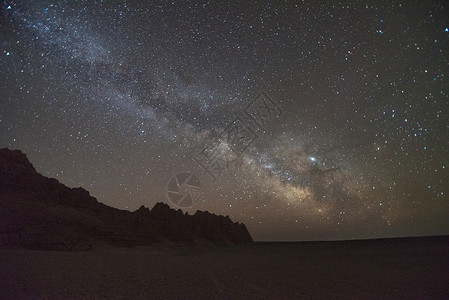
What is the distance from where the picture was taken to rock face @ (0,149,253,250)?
36.5 meters

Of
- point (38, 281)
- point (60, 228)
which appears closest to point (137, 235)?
point (60, 228)

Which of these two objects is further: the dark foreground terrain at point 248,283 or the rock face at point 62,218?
the rock face at point 62,218

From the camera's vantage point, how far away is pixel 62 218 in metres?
45.2

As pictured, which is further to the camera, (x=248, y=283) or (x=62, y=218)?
(x=62, y=218)

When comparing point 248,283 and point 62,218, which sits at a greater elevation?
point 248,283

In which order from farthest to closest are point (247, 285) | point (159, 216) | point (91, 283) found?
point (159, 216) → point (91, 283) → point (247, 285)

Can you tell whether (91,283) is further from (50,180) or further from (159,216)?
(159,216)

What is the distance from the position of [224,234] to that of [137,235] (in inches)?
1576

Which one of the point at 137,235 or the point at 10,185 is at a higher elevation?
the point at 10,185

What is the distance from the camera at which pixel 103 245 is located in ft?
159

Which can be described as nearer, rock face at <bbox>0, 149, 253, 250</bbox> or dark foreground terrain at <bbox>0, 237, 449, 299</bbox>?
dark foreground terrain at <bbox>0, 237, 449, 299</bbox>

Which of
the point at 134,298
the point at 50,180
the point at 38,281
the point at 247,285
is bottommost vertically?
the point at 38,281

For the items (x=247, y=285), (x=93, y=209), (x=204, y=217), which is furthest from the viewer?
(x=204, y=217)

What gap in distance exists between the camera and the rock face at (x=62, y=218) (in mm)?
36500
